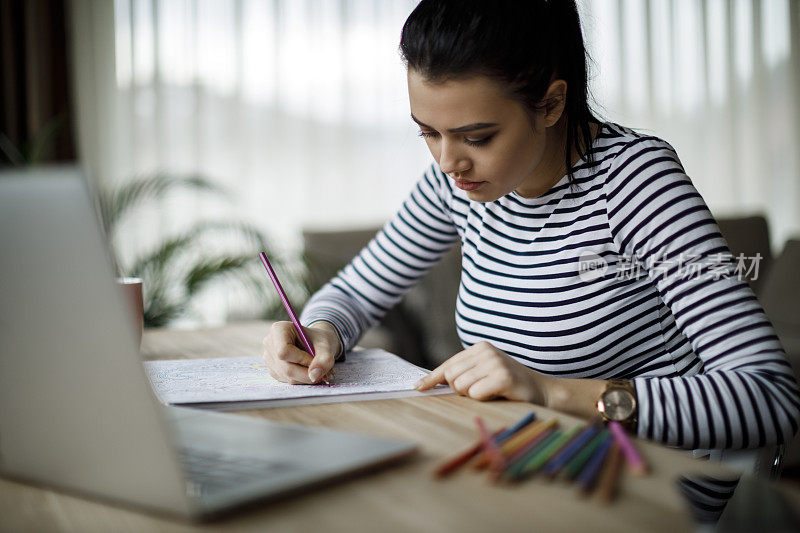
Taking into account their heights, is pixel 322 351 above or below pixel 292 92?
below

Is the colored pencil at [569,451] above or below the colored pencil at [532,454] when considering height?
above

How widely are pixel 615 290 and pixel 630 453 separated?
500 mm

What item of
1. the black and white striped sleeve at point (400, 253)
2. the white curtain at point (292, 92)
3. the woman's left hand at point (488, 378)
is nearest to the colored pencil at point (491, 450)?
the woman's left hand at point (488, 378)

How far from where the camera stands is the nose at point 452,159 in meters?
0.93

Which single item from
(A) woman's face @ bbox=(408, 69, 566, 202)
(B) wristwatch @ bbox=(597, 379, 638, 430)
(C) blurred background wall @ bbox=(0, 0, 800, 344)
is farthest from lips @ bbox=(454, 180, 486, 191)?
(C) blurred background wall @ bbox=(0, 0, 800, 344)

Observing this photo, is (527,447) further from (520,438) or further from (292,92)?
(292,92)

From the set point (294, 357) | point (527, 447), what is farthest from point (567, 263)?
point (527, 447)

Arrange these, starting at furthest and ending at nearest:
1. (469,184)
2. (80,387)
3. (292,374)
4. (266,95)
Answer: (266,95) → (469,184) → (292,374) → (80,387)

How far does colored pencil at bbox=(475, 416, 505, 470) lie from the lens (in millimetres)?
499

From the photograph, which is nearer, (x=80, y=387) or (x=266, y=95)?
(x=80, y=387)

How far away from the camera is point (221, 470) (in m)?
0.49

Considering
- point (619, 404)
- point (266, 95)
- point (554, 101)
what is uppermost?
point (266, 95)

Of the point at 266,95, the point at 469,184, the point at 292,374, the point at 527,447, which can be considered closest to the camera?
the point at 527,447

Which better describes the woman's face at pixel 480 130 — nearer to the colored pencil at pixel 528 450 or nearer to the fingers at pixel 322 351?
the fingers at pixel 322 351
